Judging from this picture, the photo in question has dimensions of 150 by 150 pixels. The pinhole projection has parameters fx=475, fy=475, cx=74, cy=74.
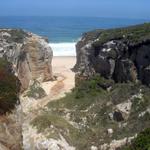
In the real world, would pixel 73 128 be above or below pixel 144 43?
below

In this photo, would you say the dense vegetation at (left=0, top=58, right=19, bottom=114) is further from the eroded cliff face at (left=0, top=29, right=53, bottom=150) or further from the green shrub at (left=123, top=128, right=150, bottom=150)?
the eroded cliff face at (left=0, top=29, right=53, bottom=150)

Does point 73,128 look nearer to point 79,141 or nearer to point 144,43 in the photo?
point 79,141

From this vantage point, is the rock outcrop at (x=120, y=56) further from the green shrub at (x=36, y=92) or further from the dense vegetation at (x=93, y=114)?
the green shrub at (x=36, y=92)

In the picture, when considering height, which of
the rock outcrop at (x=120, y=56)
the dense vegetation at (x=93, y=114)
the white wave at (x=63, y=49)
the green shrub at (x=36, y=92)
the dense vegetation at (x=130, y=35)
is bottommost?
the white wave at (x=63, y=49)

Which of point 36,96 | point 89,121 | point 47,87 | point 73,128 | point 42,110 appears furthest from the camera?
point 47,87

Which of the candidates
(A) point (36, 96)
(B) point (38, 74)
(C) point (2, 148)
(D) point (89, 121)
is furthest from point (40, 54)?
(C) point (2, 148)

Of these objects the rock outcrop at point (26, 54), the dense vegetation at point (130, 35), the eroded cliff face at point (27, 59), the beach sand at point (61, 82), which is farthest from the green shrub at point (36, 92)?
the dense vegetation at point (130, 35)

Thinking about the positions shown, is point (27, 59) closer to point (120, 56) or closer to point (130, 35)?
point (120, 56)
